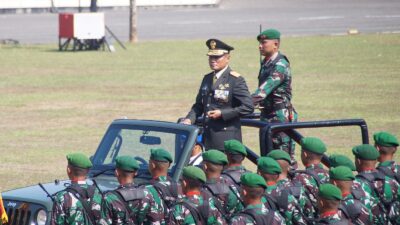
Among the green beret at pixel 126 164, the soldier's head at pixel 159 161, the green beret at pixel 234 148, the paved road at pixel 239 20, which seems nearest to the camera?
the green beret at pixel 126 164

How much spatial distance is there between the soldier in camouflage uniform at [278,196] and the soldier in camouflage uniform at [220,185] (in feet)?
1.31

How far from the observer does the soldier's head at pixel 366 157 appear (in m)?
10.1

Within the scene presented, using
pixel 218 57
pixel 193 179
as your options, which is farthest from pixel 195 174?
pixel 218 57

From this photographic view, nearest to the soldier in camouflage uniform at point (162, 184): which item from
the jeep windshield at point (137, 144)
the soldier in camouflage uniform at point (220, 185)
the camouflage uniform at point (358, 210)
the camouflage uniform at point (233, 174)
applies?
the soldier in camouflage uniform at point (220, 185)

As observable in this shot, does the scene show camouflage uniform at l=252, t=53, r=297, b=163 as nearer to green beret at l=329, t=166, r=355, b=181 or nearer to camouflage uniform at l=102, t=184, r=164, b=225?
green beret at l=329, t=166, r=355, b=181

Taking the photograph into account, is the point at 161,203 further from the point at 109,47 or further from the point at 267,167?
the point at 109,47

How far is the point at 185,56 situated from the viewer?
35219 mm

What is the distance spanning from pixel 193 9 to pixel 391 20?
1932 cm

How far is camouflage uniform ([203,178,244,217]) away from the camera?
9.34 m

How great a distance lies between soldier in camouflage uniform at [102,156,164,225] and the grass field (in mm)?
6392

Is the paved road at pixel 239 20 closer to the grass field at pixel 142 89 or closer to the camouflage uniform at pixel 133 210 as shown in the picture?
the grass field at pixel 142 89

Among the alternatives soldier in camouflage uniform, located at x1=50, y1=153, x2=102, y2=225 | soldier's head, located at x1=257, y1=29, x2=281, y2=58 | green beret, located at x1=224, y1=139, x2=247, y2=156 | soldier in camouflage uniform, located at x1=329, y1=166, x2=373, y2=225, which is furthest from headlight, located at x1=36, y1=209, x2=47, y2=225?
soldier's head, located at x1=257, y1=29, x2=281, y2=58

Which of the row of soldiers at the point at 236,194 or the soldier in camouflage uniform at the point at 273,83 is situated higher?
the soldier in camouflage uniform at the point at 273,83

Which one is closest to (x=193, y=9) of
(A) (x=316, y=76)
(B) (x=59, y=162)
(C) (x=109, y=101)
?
(A) (x=316, y=76)
